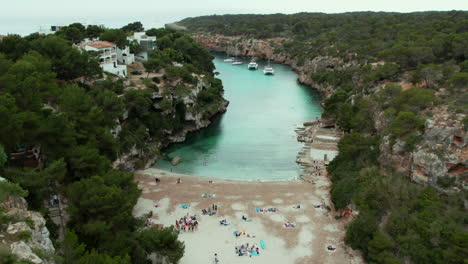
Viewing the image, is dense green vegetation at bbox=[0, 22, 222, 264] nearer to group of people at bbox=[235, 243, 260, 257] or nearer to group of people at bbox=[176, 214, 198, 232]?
group of people at bbox=[176, 214, 198, 232]

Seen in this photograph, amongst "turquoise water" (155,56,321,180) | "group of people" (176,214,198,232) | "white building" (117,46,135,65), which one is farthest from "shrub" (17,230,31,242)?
"white building" (117,46,135,65)

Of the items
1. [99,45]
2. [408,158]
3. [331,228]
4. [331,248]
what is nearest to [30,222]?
[331,248]

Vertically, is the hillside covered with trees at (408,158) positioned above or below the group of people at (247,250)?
above

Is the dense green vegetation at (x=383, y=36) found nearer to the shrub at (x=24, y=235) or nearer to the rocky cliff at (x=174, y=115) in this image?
the rocky cliff at (x=174, y=115)

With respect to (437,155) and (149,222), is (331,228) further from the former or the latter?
(149,222)

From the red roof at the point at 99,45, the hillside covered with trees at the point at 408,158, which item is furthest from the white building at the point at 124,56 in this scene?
the hillside covered with trees at the point at 408,158
